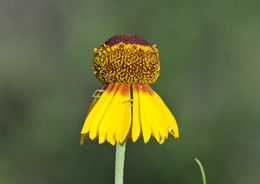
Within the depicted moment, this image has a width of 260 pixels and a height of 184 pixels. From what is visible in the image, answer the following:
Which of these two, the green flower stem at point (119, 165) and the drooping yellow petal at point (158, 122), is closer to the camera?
the green flower stem at point (119, 165)

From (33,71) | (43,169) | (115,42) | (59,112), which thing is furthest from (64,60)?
(115,42)

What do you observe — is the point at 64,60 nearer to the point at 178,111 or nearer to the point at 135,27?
the point at 135,27

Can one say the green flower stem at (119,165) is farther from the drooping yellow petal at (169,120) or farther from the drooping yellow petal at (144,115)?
the drooping yellow petal at (169,120)

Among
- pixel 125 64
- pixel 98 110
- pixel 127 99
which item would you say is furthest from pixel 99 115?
pixel 125 64

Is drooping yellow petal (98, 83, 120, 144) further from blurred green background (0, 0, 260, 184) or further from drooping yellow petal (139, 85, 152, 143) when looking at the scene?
blurred green background (0, 0, 260, 184)

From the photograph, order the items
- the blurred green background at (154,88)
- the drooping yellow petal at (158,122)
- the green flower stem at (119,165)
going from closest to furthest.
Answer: the green flower stem at (119,165)
the drooping yellow petal at (158,122)
the blurred green background at (154,88)

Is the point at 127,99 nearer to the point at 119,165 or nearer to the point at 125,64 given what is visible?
the point at 125,64

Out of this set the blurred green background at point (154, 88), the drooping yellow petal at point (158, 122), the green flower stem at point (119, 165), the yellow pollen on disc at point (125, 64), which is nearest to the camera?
the green flower stem at point (119, 165)

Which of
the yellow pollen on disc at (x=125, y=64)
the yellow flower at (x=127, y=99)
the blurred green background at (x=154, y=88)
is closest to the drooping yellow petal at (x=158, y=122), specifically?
the yellow flower at (x=127, y=99)
